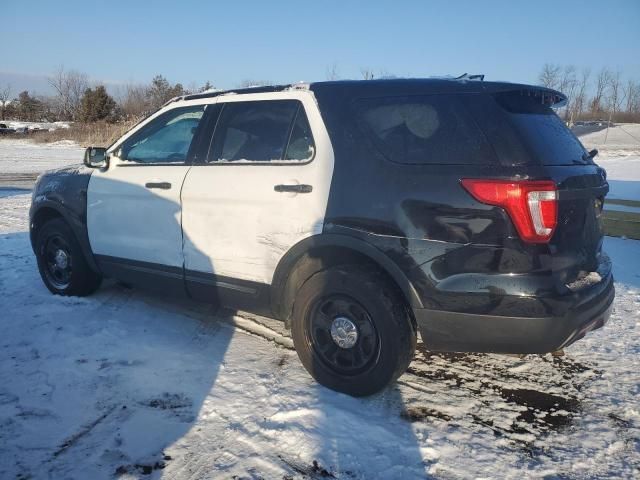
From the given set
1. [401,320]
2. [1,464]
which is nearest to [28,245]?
[1,464]

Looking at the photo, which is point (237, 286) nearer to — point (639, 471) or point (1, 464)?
point (1, 464)

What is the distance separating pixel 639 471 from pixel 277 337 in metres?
2.53

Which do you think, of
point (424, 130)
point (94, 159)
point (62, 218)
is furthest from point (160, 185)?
point (424, 130)

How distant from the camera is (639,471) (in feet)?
7.92

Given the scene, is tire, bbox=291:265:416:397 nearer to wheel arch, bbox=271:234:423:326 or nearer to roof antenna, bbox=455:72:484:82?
wheel arch, bbox=271:234:423:326

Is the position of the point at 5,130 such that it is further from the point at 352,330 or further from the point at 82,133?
the point at 352,330

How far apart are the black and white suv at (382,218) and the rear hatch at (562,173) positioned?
1 centimetres

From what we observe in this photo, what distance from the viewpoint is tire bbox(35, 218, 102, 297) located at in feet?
14.8

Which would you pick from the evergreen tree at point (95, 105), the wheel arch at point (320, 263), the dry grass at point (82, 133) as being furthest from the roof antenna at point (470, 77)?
the evergreen tree at point (95, 105)

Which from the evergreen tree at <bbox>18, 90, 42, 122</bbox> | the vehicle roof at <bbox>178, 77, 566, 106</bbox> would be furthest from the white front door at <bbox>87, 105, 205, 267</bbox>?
the evergreen tree at <bbox>18, 90, 42, 122</bbox>

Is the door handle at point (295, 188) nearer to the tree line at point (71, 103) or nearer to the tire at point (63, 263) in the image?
the tire at point (63, 263)

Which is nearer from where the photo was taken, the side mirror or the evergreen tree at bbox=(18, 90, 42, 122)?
the side mirror

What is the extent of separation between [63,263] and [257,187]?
260 centimetres

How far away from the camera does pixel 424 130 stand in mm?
2752
